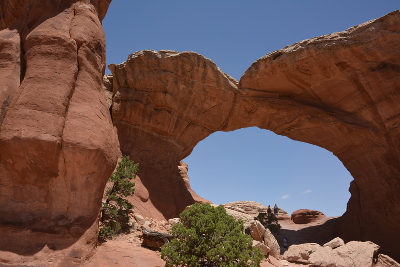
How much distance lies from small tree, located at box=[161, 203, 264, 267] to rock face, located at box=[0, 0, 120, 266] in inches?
103

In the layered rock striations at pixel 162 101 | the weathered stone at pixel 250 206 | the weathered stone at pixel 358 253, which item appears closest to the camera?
the weathered stone at pixel 358 253

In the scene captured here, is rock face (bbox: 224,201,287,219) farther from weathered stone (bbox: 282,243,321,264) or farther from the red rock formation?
weathered stone (bbox: 282,243,321,264)

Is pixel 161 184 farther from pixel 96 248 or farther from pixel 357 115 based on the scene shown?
pixel 357 115

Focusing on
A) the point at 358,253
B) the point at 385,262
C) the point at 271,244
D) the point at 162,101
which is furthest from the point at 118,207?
the point at 385,262

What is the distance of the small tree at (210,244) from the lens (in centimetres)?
940

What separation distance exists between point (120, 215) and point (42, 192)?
5351 mm

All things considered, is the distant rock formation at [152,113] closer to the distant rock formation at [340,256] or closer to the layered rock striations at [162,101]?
the layered rock striations at [162,101]

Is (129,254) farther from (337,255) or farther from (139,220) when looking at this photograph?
(337,255)

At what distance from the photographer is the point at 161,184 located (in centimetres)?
2136

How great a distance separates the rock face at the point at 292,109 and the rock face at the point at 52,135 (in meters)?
10.4

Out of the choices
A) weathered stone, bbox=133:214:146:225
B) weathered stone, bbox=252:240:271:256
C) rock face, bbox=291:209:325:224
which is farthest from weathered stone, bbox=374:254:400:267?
rock face, bbox=291:209:325:224

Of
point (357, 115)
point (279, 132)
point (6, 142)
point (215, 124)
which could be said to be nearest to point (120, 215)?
point (6, 142)

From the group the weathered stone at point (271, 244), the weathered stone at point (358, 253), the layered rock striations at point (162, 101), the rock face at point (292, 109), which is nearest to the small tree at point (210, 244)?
the weathered stone at point (271, 244)

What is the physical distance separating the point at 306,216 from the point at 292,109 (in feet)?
61.2
